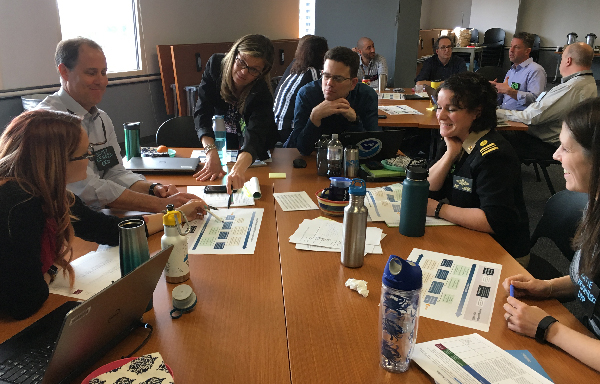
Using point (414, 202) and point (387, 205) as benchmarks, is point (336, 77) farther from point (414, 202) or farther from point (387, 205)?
point (414, 202)

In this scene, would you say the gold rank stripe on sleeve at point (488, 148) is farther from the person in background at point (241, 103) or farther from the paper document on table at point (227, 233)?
the person in background at point (241, 103)

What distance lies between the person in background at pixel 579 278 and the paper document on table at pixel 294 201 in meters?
0.85

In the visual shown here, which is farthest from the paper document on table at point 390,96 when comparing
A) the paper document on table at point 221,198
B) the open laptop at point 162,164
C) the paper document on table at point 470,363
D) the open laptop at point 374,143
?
the paper document on table at point 470,363

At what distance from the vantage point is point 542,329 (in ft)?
3.35

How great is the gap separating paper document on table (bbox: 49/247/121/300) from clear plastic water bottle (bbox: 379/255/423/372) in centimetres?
74

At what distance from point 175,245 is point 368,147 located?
1.34m

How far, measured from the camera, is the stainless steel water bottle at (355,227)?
127cm

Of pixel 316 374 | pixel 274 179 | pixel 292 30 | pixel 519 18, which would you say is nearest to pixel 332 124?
pixel 274 179

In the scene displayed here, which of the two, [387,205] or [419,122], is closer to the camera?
[387,205]

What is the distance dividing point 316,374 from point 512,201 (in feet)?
3.64

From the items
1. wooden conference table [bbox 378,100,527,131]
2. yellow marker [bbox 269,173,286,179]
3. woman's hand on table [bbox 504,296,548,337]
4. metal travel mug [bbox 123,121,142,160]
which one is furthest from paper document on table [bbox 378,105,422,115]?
woman's hand on table [bbox 504,296,548,337]

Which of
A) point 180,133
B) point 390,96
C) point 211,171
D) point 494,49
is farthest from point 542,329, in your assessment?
point 494,49

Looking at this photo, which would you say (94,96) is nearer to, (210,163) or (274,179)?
(210,163)

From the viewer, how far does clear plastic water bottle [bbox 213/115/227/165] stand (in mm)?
2447
